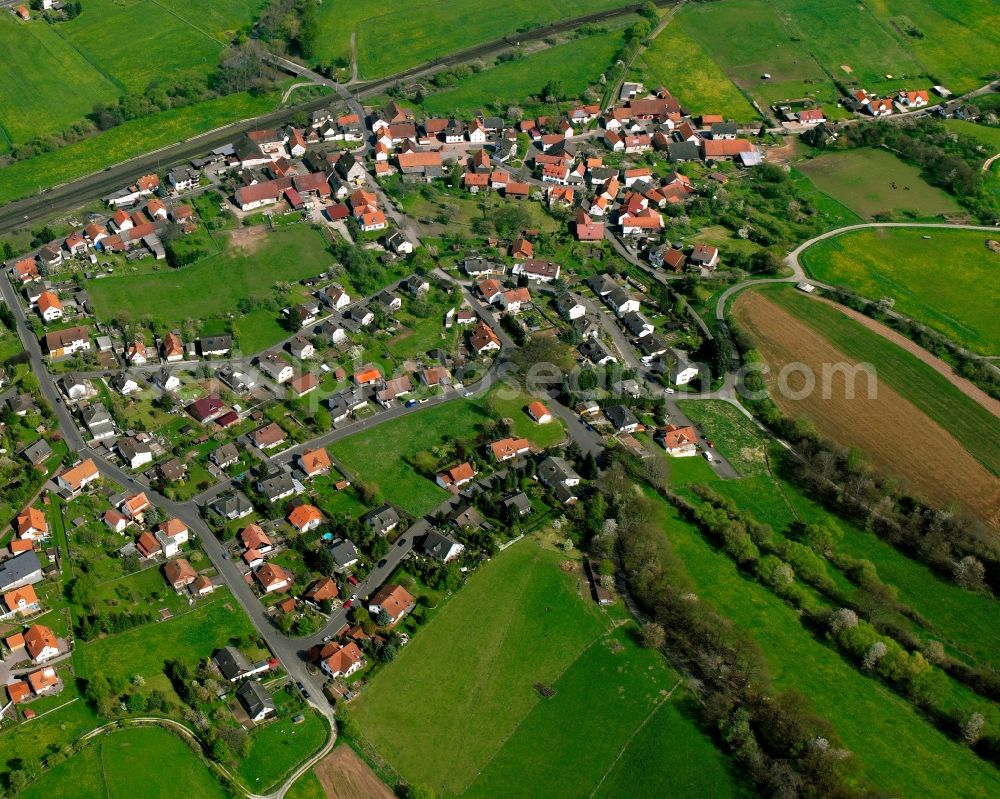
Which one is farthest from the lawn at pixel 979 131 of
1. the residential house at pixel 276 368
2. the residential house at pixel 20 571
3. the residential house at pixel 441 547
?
the residential house at pixel 20 571

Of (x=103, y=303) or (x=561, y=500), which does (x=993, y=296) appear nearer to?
(x=561, y=500)

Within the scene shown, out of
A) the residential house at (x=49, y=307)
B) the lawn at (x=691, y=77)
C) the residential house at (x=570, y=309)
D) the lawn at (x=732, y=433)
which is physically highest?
the lawn at (x=691, y=77)

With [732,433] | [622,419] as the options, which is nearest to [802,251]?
[732,433]

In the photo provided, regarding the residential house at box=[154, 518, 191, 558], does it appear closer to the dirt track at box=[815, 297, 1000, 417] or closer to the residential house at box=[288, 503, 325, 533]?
the residential house at box=[288, 503, 325, 533]

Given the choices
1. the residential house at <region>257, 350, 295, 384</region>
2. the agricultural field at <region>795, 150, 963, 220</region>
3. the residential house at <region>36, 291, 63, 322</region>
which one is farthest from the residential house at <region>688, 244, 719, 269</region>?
the residential house at <region>36, 291, 63, 322</region>

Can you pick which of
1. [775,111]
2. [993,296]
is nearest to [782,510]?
[993,296]

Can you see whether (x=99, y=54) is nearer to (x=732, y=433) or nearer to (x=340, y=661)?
(x=732, y=433)

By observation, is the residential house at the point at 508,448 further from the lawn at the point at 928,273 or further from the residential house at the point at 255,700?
the lawn at the point at 928,273
